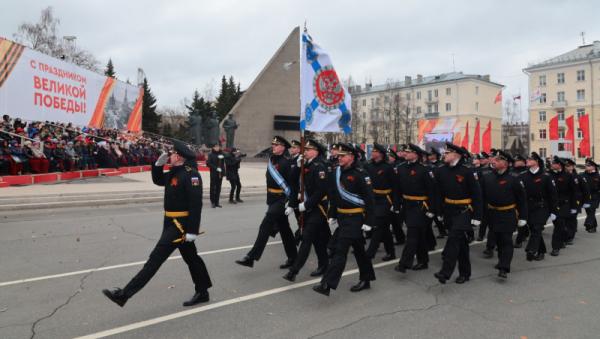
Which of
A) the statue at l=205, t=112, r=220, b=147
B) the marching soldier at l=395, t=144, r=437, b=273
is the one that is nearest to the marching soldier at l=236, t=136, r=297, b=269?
the marching soldier at l=395, t=144, r=437, b=273

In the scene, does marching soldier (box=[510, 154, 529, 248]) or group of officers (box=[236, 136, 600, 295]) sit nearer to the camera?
group of officers (box=[236, 136, 600, 295])

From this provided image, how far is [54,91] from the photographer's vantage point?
61.5 feet

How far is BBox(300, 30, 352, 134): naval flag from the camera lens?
7.17 meters

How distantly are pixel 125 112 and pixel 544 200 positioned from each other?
24.2m

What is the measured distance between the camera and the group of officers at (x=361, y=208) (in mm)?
4609

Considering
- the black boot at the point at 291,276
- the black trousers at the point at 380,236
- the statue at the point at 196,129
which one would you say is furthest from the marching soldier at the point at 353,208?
the statue at the point at 196,129

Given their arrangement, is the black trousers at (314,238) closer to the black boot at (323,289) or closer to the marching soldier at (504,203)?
the black boot at (323,289)

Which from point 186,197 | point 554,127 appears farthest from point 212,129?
point 186,197

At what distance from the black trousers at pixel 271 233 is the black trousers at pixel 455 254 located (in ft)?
6.81

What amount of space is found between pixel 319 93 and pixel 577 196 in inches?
228

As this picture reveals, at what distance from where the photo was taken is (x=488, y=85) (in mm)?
75938

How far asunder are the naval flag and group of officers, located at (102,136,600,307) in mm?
819

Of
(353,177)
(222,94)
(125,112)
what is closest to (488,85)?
(222,94)

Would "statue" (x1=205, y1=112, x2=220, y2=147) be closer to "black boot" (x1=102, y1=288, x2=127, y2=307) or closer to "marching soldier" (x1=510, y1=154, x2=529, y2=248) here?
"marching soldier" (x1=510, y1=154, x2=529, y2=248)
